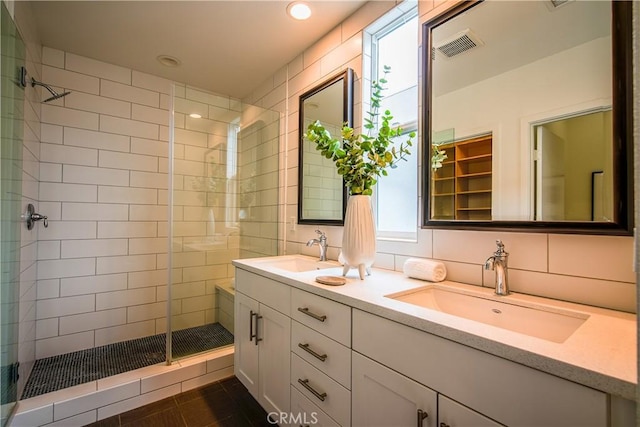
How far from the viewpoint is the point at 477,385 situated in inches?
24.9

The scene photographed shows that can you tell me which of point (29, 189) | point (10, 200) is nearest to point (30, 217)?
point (29, 189)

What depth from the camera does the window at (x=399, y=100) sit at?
149 centimetres

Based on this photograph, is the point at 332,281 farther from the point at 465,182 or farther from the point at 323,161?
the point at 323,161

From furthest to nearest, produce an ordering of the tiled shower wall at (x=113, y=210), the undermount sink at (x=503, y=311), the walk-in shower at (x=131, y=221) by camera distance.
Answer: the tiled shower wall at (x=113, y=210)
the walk-in shower at (x=131, y=221)
the undermount sink at (x=503, y=311)

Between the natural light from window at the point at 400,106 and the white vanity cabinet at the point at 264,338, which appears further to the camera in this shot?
the natural light from window at the point at 400,106

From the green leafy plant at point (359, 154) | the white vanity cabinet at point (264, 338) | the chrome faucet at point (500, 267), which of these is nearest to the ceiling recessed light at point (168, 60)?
the green leafy plant at point (359, 154)

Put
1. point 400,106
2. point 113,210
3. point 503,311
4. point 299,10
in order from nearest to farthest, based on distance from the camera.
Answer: point 503,311 < point 400,106 < point 299,10 < point 113,210

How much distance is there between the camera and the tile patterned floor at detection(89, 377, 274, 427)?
155 centimetres

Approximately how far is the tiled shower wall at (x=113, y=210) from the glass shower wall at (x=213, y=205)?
0.04ft

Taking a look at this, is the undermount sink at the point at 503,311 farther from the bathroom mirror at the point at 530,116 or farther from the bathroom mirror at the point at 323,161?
the bathroom mirror at the point at 323,161

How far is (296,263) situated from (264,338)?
0.57m

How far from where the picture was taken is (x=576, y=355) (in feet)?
1.79

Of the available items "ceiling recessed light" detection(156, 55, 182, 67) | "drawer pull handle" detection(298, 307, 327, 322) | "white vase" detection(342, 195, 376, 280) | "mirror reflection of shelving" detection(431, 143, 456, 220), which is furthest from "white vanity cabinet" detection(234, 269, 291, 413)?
"ceiling recessed light" detection(156, 55, 182, 67)

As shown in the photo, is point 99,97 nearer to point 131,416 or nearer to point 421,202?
point 131,416
